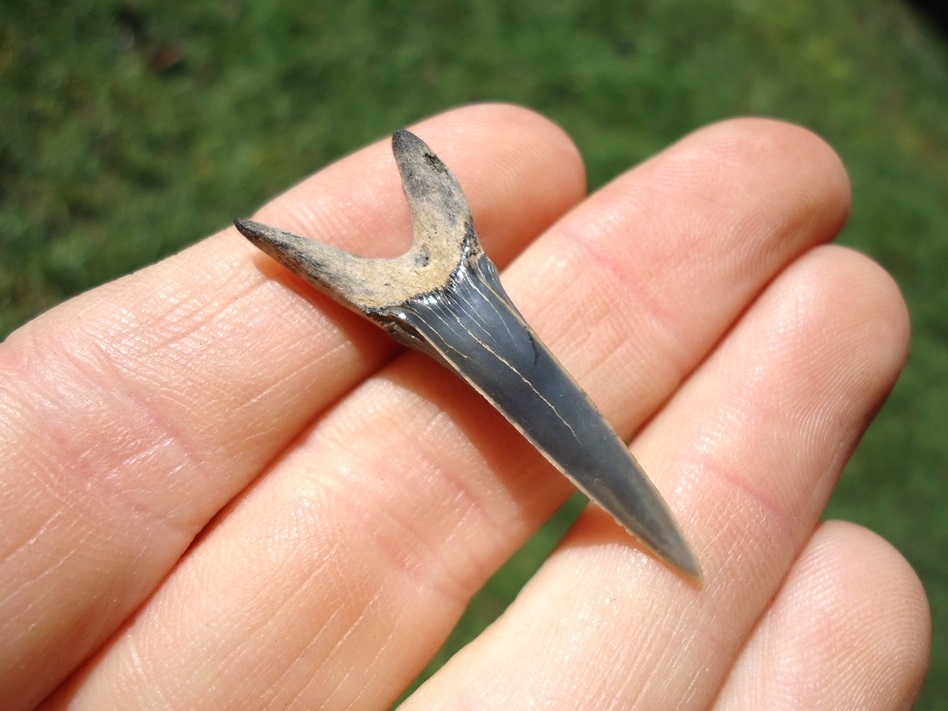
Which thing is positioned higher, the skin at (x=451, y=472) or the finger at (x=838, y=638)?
the skin at (x=451, y=472)

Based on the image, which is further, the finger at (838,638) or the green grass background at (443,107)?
the green grass background at (443,107)

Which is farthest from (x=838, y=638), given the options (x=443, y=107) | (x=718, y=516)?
(x=443, y=107)

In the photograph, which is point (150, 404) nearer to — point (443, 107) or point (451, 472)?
point (451, 472)

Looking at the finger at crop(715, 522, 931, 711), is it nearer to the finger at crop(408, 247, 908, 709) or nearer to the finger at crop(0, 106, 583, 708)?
the finger at crop(408, 247, 908, 709)

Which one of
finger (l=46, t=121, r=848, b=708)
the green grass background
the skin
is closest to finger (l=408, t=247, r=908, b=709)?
the skin

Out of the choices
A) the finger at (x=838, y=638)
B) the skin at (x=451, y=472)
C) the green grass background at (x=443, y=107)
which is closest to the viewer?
the skin at (x=451, y=472)

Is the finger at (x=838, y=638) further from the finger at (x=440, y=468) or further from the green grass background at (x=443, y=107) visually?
the green grass background at (x=443, y=107)

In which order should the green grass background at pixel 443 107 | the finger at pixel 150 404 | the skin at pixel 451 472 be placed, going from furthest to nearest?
the green grass background at pixel 443 107, the skin at pixel 451 472, the finger at pixel 150 404

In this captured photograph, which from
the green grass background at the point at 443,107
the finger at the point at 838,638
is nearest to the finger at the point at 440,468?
the finger at the point at 838,638
